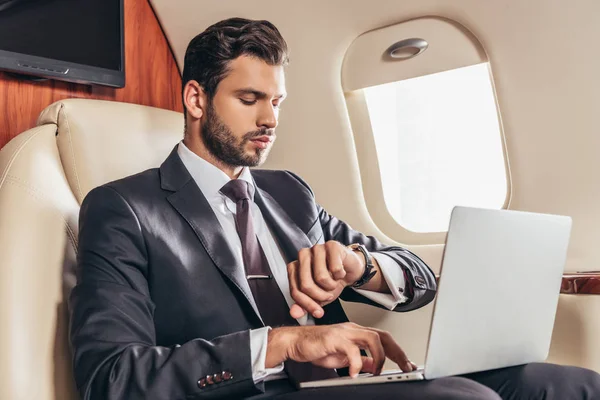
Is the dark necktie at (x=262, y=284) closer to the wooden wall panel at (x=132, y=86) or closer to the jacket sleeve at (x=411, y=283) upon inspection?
the jacket sleeve at (x=411, y=283)

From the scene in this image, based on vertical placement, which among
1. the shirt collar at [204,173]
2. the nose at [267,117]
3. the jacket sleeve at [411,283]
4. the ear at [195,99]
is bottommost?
the jacket sleeve at [411,283]

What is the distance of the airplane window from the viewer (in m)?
2.13

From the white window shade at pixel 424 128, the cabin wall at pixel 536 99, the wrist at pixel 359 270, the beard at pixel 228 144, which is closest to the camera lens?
the wrist at pixel 359 270

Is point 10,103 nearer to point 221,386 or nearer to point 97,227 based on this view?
point 97,227

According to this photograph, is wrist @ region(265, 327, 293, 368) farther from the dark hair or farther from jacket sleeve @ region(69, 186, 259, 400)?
the dark hair

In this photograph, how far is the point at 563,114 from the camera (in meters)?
1.81

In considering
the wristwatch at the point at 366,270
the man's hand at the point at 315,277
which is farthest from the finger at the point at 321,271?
the wristwatch at the point at 366,270

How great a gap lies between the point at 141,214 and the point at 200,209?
0.44ft

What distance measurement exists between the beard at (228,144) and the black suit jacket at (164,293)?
3.7 inches

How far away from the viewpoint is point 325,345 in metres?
1.09

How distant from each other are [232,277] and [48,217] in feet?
1.37

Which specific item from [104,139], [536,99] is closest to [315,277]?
[104,139]

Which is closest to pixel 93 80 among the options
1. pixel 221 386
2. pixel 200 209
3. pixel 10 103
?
→ pixel 10 103

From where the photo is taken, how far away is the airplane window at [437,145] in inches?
84.0
